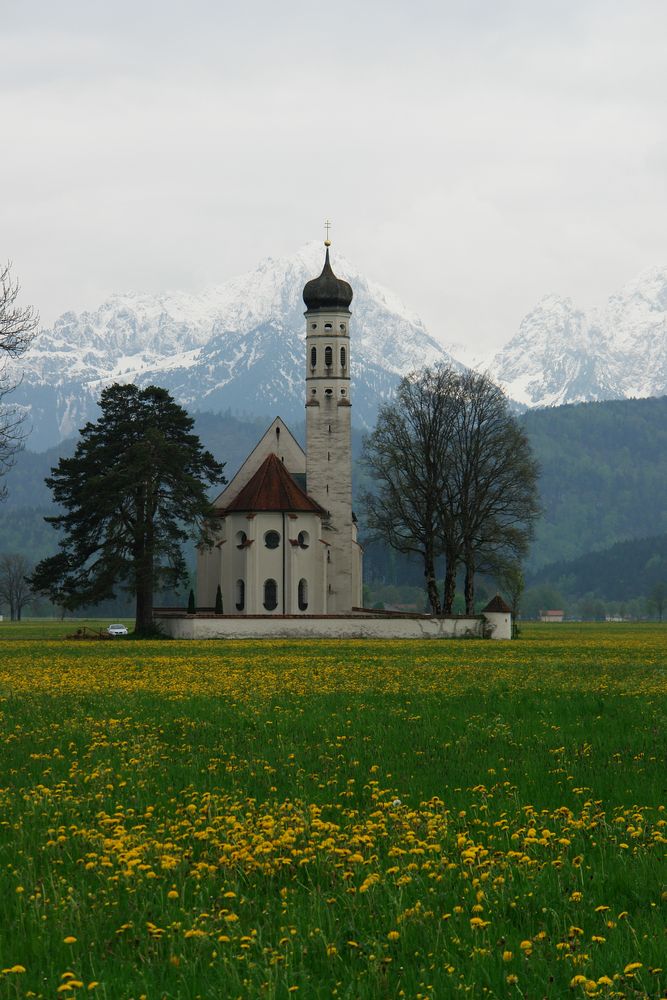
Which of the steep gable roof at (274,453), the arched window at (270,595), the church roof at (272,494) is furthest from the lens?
the steep gable roof at (274,453)

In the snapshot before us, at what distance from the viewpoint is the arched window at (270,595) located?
7638cm

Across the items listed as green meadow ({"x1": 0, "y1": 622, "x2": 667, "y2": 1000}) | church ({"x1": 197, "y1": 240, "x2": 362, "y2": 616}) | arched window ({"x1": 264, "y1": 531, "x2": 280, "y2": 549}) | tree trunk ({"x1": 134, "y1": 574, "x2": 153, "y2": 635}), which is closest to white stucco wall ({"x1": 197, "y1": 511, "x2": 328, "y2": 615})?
church ({"x1": 197, "y1": 240, "x2": 362, "y2": 616})

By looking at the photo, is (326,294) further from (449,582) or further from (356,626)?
(356,626)

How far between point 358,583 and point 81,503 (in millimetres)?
31396

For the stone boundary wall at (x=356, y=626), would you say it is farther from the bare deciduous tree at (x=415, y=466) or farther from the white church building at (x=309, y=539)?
the bare deciduous tree at (x=415, y=466)

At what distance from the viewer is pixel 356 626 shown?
6406 centimetres

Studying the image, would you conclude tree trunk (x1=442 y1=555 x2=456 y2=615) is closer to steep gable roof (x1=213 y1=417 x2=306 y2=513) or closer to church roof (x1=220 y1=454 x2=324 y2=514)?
church roof (x1=220 y1=454 x2=324 y2=514)

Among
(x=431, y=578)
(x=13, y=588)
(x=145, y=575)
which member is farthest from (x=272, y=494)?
(x=13, y=588)

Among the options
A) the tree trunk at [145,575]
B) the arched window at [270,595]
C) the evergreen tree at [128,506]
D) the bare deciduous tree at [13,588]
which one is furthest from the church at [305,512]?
the bare deciduous tree at [13,588]

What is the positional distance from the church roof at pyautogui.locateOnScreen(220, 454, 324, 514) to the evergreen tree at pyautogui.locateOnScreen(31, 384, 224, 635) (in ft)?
36.6

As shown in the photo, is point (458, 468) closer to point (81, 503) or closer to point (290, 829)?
point (81, 503)

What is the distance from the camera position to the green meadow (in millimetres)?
7422

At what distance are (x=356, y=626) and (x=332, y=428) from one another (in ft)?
72.4

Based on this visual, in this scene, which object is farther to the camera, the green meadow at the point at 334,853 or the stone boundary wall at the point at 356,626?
the stone boundary wall at the point at 356,626
